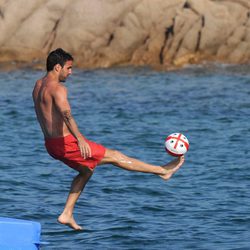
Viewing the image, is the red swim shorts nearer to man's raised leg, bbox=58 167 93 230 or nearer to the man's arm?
the man's arm

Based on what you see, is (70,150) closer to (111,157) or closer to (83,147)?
(83,147)

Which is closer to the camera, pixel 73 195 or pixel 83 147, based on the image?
pixel 83 147

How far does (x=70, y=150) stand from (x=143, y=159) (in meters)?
8.06

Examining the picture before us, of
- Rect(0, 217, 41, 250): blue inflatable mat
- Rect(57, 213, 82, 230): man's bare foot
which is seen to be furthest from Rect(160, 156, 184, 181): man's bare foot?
Rect(0, 217, 41, 250): blue inflatable mat

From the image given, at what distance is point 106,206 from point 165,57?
20.4 metres

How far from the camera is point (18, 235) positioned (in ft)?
34.5

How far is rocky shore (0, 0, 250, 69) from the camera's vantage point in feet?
115

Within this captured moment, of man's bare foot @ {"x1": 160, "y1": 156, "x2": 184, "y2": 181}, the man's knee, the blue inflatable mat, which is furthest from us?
man's bare foot @ {"x1": 160, "y1": 156, "x2": 184, "y2": 181}

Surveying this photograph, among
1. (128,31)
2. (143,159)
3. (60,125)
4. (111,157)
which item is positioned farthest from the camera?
(128,31)

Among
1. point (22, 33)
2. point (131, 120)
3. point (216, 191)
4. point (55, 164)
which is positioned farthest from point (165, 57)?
point (216, 191)

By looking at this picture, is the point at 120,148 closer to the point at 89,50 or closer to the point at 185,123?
the point at 185,123

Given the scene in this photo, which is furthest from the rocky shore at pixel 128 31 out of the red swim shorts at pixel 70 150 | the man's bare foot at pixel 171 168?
the red swim shorts at pixel 70 150

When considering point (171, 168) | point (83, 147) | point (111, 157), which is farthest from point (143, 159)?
point (83, 147)

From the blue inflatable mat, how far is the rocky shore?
2444 centimetres
